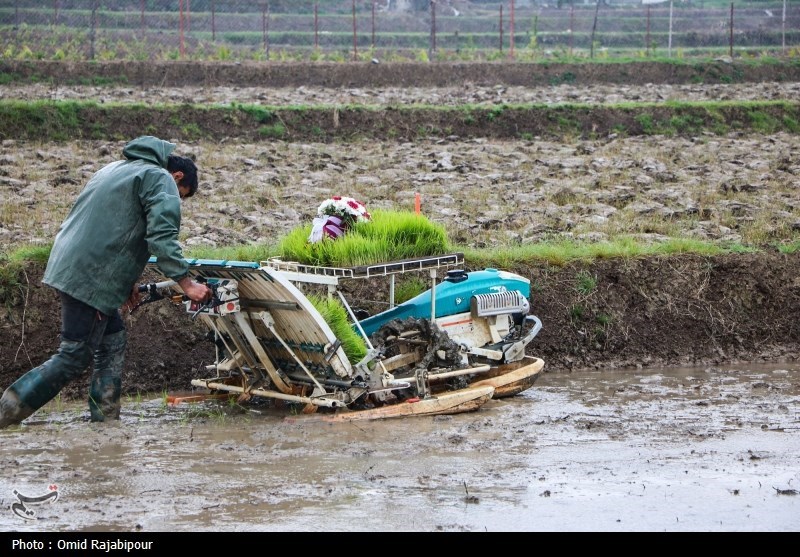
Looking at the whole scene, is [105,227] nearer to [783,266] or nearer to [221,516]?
[221,516]

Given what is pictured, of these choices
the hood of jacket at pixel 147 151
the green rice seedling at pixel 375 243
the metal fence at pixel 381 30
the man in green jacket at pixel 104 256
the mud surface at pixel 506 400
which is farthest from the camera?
the metal fence at pixel 381 30

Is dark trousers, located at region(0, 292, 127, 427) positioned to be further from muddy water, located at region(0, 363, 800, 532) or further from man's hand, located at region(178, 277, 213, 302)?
man's hand, located at region(178, 277, 213, 302)

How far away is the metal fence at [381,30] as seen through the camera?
30.3 metres

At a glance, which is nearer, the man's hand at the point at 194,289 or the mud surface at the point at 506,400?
the mud surface at the point at 506,400

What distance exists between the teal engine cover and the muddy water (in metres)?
0.81

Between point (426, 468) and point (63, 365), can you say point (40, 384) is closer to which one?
point (63, 365)

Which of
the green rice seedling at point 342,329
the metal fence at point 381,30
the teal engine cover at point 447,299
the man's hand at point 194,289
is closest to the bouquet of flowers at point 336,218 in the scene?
the green rice seedling at point 342,329

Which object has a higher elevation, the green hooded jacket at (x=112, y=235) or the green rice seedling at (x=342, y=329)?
the green hooded jacket at (x=112, y=235)

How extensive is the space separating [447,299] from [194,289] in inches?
80.7

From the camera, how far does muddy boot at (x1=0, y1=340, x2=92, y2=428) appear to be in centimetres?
667

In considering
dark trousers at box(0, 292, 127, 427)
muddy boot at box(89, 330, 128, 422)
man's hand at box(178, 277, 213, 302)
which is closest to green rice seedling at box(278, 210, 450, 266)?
man's hand at box(178, 277, 213, 302)

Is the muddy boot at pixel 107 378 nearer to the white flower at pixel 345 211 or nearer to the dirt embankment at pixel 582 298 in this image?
the dirt embankment at pixel 582 298

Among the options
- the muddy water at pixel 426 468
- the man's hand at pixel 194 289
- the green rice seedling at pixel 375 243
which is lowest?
the muddy water at pixel 426 468
